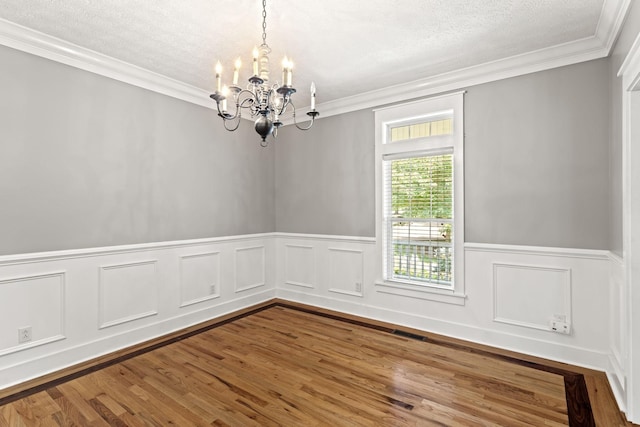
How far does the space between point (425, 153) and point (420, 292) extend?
1.58 metres

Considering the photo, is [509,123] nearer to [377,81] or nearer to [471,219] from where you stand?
[471,219]

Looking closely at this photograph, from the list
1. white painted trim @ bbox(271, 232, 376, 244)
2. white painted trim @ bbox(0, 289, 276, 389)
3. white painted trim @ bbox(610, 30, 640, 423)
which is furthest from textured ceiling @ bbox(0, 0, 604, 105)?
white painted trim @ bbox(0, 289, 276, 389)

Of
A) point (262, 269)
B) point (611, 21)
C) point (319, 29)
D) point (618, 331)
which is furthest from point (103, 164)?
point (618, 331)

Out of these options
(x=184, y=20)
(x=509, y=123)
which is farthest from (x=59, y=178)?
(x=509, y=123)

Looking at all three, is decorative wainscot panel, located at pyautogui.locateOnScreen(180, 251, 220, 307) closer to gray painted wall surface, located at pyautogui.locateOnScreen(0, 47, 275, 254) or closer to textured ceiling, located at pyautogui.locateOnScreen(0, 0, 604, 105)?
gray painted wall surface, located at pyautogui.locateOnScreen(0, 47, 275, 254)

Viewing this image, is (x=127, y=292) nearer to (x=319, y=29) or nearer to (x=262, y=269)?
(x=262, y=269)

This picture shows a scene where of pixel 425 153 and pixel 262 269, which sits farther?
pixel 262 269

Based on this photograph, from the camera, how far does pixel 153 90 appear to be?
3648 millimetres

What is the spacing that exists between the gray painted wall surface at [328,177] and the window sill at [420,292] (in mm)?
657

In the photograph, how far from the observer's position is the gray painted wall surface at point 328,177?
429 cm

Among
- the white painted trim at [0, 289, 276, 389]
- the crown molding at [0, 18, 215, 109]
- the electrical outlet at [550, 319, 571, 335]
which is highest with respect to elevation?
the crown molding at [0, 18, 215, 109]

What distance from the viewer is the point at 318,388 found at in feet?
8.54

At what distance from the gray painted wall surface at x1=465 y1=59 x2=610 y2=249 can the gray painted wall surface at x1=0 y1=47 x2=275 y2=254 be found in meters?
3.00

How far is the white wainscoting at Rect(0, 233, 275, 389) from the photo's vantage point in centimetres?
273
